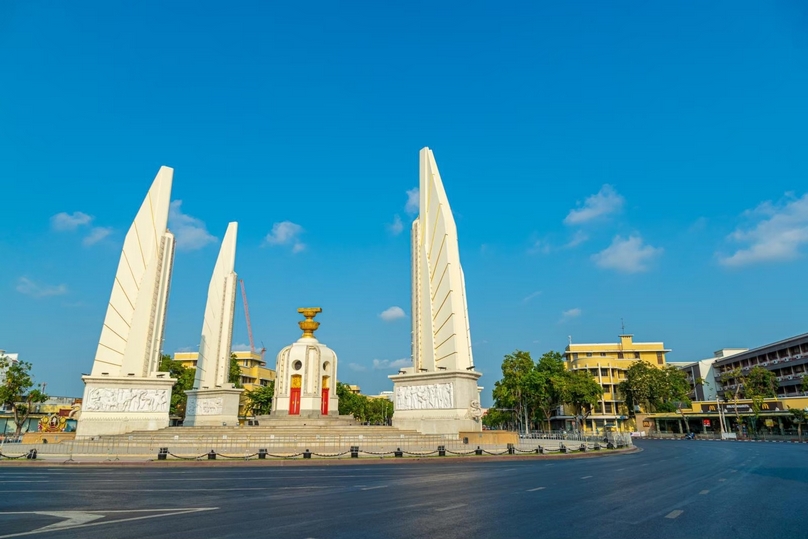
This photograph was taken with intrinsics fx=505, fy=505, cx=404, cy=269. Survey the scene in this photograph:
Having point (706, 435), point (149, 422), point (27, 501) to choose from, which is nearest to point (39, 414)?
point (149, 422)

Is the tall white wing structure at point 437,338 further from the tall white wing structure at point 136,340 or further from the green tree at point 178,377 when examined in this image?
the green tree at point 178,377

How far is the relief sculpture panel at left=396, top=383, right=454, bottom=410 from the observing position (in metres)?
26.6

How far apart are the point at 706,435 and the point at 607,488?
163ft

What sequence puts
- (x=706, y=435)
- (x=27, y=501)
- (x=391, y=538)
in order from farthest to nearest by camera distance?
(x=706, y=435) < (x=27, y=501) < (x=391, y=538)

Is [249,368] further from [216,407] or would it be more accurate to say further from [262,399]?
[216,407]

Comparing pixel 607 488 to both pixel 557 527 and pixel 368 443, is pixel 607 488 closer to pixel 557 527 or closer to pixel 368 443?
pixel 557 527

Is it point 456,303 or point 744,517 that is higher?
point 456,303

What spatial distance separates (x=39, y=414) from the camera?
55.6m

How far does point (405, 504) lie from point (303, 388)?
28.8 meters

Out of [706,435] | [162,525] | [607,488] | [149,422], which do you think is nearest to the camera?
[162,525]

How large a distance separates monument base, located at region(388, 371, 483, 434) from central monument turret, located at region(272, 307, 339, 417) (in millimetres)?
9438

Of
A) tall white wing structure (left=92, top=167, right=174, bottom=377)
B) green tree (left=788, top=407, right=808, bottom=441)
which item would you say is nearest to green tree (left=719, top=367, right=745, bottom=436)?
green tree (left=788, top=407, right=808, bottom=441)

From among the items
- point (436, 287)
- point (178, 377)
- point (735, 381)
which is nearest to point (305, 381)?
point (436, 287)

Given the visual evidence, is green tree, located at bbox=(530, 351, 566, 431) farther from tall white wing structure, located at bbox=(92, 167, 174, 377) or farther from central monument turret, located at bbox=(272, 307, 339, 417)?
tall white wing structure, located at bbox=(92, 167, 174, 377)
